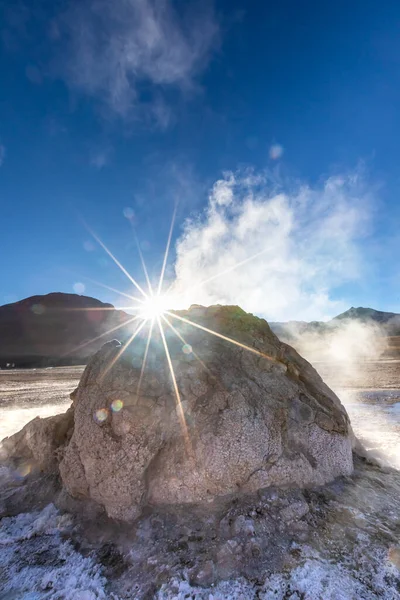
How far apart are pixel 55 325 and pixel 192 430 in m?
70.8

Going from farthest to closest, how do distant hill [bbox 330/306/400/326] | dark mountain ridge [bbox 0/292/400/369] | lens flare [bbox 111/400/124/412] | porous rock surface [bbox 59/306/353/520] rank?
distant hill [bbox 330/306/400/326] → dark mountain ridge [bbox 0/292/400/369] → lens flare [bbox 111/400/124/412] → porous rock surface [bbox 59/306/353/520]

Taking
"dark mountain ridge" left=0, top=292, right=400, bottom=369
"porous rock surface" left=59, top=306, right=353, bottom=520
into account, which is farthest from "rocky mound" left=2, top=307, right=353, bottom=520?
"dark mountain ridge" left=0, top=292, right=400, bottom=369

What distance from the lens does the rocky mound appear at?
320 centimetres

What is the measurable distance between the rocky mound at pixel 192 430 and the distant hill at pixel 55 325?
1832 inches

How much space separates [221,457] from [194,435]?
357mm

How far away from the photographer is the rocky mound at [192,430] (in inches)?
126

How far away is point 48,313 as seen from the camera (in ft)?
240

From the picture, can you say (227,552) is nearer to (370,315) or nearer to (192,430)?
(192,430)

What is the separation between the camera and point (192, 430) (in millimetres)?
3410

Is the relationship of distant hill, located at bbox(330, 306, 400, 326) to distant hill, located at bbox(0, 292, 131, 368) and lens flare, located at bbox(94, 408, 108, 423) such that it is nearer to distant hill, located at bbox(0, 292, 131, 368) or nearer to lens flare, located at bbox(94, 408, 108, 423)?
distant hill, located at bbox(0, 292, 131, 368)

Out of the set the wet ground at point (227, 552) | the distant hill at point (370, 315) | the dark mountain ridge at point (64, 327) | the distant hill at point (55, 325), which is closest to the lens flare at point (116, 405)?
the wet ground at point (227, 552)

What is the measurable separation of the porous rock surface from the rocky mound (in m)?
0.01

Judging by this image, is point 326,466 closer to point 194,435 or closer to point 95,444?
point 194,435

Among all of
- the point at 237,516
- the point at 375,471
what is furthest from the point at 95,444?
the point at 375,471
